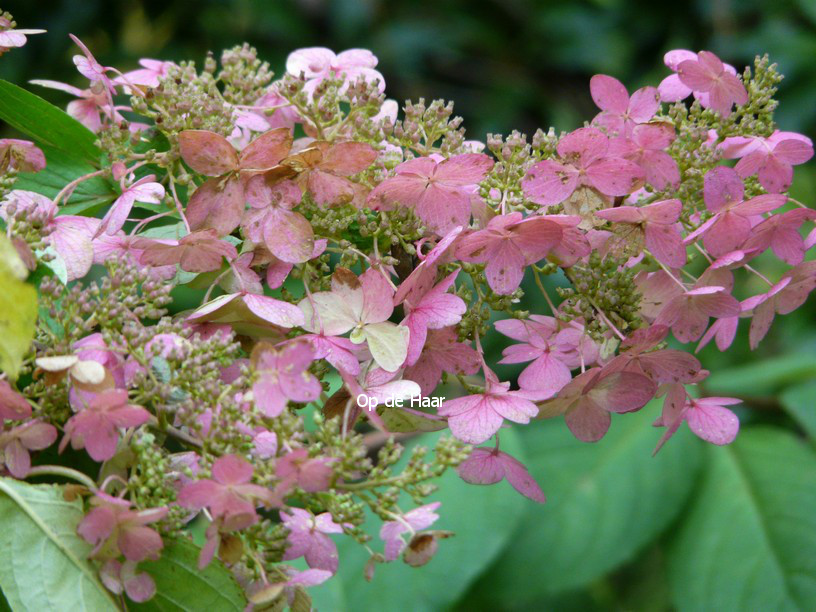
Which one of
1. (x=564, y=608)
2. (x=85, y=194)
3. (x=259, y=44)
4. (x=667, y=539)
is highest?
(x=85, y=194)

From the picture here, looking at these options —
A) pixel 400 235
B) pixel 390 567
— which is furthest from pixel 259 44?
pixel 400 235

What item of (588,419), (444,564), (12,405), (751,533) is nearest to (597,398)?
(588,419)

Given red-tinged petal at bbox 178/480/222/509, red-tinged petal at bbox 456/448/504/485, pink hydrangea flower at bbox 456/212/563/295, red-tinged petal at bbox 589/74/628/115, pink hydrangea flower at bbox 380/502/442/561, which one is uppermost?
red-tinged petal at bbox 589/74/628/115

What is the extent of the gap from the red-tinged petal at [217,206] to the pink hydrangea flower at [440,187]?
8 centimetres

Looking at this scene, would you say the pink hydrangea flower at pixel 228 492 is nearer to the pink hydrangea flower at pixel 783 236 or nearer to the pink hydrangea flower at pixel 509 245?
the pink hydrangea flower at pixel 509 245

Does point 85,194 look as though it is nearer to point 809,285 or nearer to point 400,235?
point 400,235

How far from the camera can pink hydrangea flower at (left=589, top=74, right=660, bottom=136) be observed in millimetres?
555

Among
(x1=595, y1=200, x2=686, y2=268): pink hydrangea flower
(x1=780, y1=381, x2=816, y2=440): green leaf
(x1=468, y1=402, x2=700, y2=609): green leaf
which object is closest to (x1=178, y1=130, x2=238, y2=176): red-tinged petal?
(x1=595, y1=200, x2=686, y2=268): pink hydrangea flower

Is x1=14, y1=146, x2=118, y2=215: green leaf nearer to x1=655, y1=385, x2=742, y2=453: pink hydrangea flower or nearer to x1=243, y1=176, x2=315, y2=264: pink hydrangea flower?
x1=243, y1=176, x2=315, y2=264: pink hydrangea flower

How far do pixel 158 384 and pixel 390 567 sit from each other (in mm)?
868

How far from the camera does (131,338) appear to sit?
438mm

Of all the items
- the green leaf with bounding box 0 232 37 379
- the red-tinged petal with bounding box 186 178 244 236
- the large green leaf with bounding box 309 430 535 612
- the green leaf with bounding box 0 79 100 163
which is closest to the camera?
the green leaf with bounding box 0 232 37 379

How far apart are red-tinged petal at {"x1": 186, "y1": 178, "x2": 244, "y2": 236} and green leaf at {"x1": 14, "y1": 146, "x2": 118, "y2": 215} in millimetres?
146

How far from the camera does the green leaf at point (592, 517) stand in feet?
4.35
